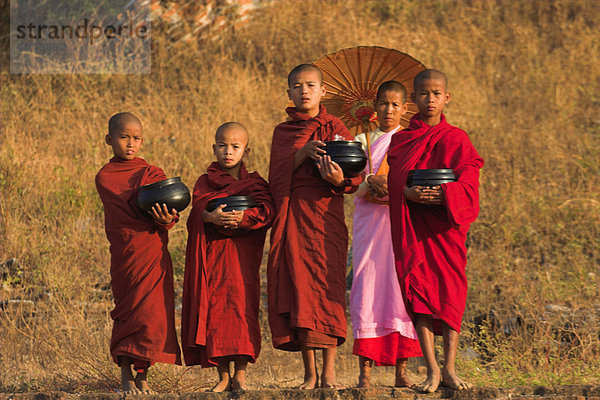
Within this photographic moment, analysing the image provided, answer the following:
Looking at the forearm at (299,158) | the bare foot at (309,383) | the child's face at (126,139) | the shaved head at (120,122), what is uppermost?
the shaved head at (120,122)

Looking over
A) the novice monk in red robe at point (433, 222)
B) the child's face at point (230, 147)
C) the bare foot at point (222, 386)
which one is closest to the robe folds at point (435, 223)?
the novice monk in red robe at point (433, 222)

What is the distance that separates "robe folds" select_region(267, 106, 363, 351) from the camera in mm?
4059

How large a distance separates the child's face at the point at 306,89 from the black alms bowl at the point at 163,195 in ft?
2.83

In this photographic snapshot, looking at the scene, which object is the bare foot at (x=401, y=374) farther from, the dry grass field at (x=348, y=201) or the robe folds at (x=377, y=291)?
the dry grass field at (x=348, y=201)

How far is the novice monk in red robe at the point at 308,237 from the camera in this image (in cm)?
406

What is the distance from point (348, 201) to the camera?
899 cm

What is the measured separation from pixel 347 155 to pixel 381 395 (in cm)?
129

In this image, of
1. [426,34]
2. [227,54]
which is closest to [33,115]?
[227,54]

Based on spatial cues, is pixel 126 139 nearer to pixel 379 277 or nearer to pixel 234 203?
pixel 234 203

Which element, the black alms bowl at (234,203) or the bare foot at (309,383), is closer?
the bare foot at (309,383)

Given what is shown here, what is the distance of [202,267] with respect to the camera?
4.25 m

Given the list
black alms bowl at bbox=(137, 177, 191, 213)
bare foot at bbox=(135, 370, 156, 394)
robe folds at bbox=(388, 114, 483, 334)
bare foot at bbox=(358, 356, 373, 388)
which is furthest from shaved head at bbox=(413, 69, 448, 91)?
bare foot at bbox=(135, 370, 156, 394)

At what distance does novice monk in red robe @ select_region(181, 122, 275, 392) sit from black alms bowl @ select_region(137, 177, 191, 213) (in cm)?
17

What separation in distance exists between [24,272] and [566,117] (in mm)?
7111
